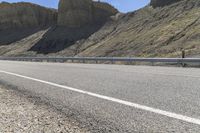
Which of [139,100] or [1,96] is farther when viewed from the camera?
[1,96]

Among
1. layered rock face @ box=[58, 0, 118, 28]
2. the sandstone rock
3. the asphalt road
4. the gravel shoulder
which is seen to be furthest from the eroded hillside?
the gravel shoulder

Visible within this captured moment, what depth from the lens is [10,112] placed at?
7324 mm

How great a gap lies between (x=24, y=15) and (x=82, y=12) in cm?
2259

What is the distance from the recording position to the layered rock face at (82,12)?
257ft

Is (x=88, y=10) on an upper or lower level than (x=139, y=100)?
upper

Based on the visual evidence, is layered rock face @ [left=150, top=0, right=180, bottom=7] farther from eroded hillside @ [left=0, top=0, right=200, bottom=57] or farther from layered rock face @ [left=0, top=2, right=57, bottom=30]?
layered rock face @ [left=0, top=2, right=57, bottom=30]

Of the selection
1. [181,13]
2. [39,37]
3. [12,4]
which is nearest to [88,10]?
[39,37]

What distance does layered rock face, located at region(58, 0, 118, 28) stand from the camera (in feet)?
257

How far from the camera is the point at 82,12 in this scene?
79.8 meters

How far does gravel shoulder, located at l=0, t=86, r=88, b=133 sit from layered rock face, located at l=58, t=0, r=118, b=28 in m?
69.6

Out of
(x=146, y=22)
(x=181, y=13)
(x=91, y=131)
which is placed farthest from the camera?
(x=146, y=22)

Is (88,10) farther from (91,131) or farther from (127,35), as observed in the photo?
(91,131)

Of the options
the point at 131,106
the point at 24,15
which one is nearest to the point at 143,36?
the point at 131,106

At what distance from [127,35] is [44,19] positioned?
1897 inches
